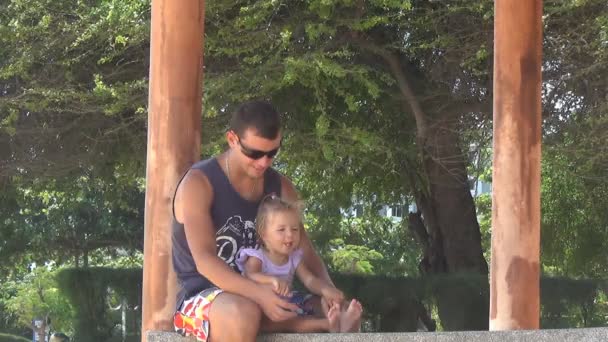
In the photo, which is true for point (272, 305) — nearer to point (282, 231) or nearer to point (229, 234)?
point (282, 231)

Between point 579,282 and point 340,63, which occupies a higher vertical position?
point 340,63

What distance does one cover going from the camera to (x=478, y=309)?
1281cm

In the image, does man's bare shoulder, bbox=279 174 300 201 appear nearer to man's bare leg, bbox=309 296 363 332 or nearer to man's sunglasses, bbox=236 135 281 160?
man's sunglasses, bbox=236 135 281 160

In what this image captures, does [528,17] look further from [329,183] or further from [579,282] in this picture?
[329,183]

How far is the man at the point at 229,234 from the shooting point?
406cm

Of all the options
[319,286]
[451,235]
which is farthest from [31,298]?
[319,286]

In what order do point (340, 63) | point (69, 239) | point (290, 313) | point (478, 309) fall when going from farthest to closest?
point (69, 239), point (478, 309), point (340, 63), point (290, 313)

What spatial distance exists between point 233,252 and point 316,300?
1.35ft

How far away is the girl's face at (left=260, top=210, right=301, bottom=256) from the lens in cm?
434

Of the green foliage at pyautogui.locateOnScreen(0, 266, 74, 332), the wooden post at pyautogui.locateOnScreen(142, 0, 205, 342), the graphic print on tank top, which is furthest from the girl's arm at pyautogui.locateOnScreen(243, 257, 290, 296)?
the green foliage at pyautogui.locateOnScreen(0, 266, 74, 332)

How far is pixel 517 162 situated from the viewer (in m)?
7.39

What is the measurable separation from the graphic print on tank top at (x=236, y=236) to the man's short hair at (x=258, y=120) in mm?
397

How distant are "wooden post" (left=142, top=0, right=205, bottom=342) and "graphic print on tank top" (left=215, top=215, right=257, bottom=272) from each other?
82.4 inches

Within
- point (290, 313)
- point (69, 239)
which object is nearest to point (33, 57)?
point (290, 313)
